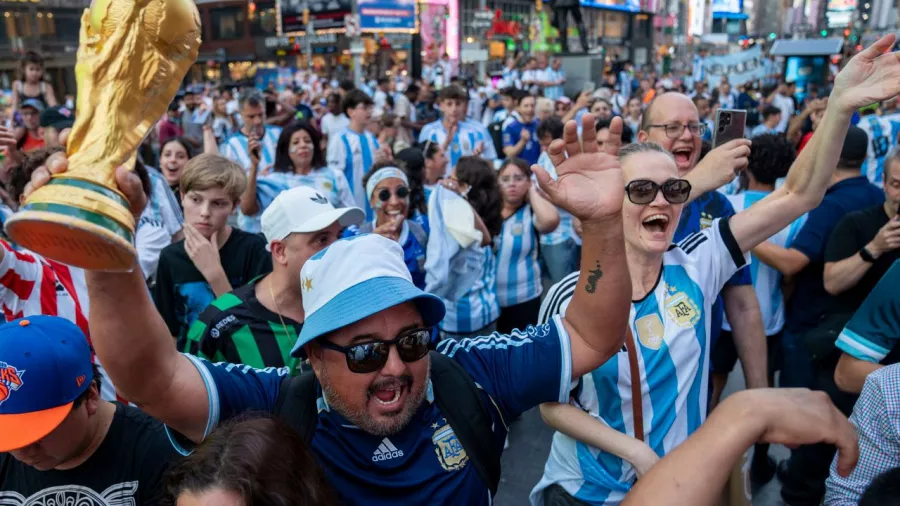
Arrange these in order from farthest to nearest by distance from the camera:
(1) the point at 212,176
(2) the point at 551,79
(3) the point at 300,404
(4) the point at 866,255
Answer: (2) the point at 551,79
(1) the point at 212,176
(4) the point at 866,255
(3) the point at 300,404

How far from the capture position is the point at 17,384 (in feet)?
5.55

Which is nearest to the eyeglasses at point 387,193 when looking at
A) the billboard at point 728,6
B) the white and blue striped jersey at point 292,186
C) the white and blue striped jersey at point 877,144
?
the white and blue striped jersey at point 292,186

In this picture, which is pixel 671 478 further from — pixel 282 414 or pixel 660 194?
pixel 660 194

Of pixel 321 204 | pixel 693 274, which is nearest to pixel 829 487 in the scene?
pixel 693 274

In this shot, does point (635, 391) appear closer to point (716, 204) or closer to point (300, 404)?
point (300, 404)

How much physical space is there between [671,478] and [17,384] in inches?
63.4

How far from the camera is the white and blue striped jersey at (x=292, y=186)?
5102mm

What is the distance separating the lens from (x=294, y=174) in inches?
209

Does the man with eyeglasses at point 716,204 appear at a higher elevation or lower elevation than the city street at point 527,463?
higher

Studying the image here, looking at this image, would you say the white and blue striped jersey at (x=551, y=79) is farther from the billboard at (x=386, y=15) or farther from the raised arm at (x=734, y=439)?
the raised arm at (x=734, y=439)

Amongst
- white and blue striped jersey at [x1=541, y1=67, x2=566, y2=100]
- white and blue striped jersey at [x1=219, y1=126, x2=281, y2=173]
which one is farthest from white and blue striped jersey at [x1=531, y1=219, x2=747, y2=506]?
white and blue striped jersey at [x1=541, y1=67, x2=566, y2=100]

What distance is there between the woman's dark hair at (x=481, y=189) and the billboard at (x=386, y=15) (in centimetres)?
2246

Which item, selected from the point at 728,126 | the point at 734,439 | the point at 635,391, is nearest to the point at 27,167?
the point at 635,391

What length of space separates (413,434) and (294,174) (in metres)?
4.00
